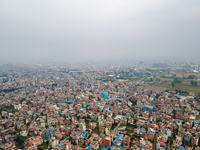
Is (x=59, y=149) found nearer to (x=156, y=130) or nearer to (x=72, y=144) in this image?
(x=72, y=144)

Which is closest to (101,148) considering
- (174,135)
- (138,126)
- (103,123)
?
(103,123)

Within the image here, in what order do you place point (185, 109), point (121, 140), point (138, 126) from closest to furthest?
1. point (121, 140)
2. point (138, 126)
3. point (185, 109)

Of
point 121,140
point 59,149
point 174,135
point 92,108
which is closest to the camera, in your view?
point 59,149

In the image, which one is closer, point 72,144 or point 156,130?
point 72,144

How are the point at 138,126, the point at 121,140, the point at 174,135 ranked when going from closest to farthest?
1. the point at 121,140
2. the point at 174,135
3. the point at 138,126

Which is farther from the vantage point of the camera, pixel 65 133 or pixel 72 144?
pixel 65 133

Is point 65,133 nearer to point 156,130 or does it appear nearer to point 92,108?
point 92,108

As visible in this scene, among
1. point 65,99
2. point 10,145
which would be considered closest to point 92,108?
point 65,99

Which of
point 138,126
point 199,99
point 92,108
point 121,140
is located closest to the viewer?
point 121,140
